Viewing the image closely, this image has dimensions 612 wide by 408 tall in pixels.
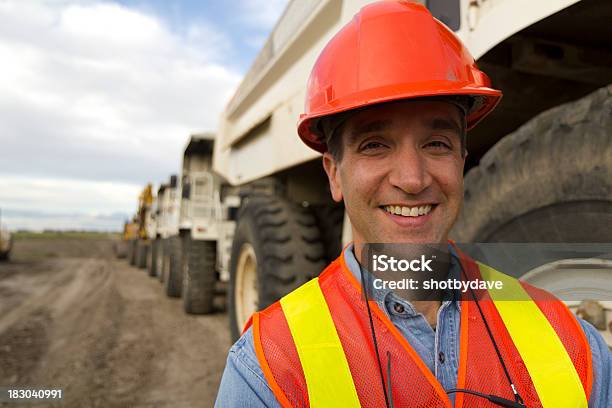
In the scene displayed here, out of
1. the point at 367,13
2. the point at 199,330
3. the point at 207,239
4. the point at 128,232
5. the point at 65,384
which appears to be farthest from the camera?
the point at 128,232

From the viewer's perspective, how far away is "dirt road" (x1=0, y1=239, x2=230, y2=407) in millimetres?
4008

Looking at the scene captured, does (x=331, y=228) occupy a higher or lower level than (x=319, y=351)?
higher

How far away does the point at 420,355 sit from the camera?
1.05m

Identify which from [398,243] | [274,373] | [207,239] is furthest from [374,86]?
[207,239]

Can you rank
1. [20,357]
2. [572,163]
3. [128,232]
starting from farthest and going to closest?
[128,232], [20,357], [572,163]

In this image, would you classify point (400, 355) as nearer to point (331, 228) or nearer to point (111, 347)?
point (331, 228)

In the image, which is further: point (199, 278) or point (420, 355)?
point (199, 278)

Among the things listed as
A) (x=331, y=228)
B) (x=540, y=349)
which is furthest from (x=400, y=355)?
(x=331, y=228)

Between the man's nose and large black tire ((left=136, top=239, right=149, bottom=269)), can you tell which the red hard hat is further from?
large black tire ((left=136, top=239, right=149, bottom=269))

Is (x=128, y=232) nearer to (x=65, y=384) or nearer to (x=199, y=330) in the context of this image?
(x=199, y=330)

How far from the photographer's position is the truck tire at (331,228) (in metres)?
3.97

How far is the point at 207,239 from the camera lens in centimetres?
730

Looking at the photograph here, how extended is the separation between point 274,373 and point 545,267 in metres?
1.14

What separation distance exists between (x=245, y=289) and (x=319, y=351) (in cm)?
360
